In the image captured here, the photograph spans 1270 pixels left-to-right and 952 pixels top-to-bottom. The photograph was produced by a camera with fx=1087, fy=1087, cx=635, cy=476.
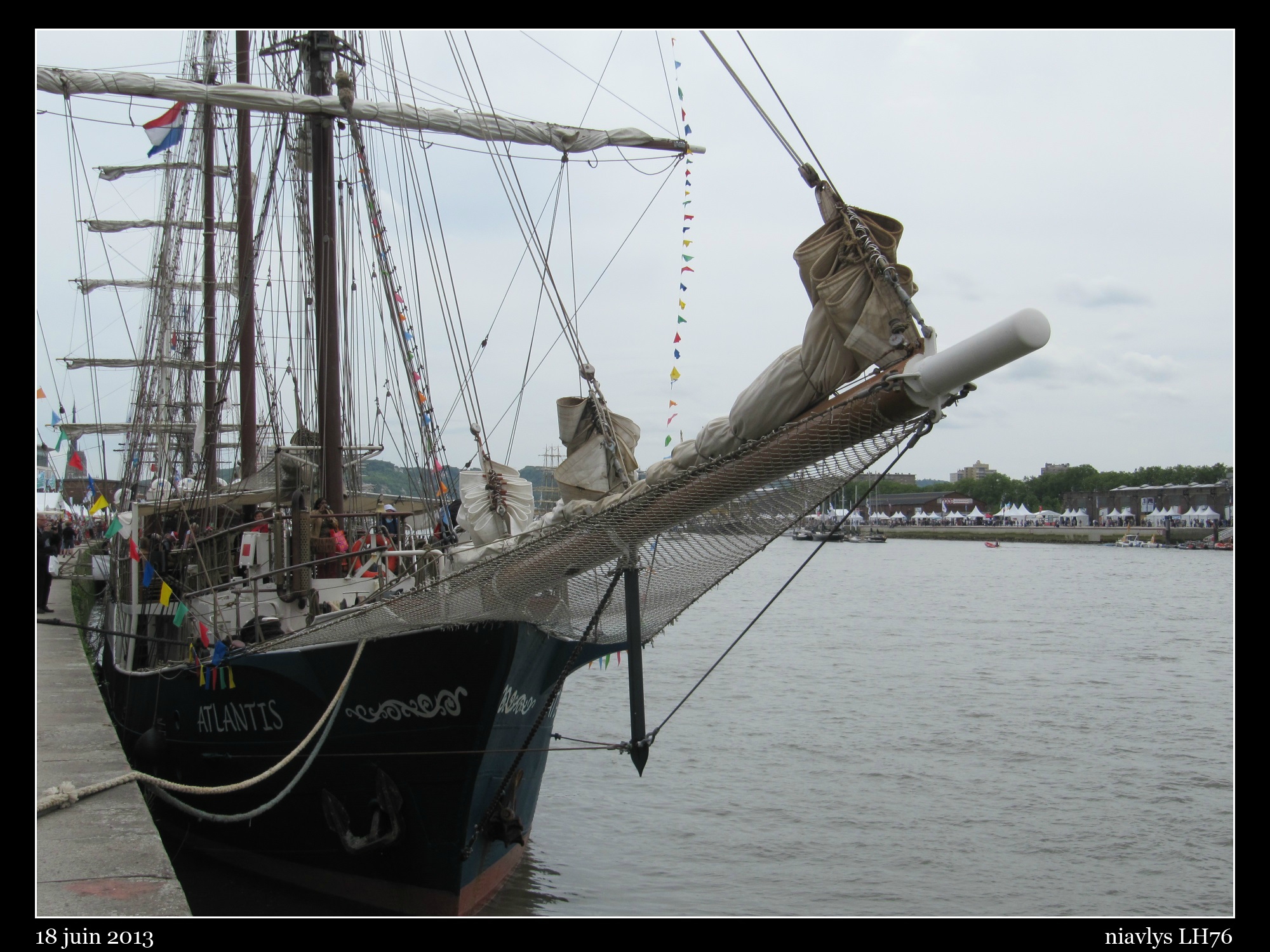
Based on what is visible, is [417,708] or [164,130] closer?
[417,708]

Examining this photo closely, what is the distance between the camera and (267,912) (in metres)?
10.3

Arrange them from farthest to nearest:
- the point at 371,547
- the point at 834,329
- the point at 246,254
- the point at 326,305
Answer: the point at 246,254 < the point at 326,305 < the point at 371,547 < the point at 834,329

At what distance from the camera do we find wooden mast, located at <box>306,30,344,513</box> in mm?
13062

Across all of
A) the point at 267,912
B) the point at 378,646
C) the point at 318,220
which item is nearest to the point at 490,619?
the point at 378,646

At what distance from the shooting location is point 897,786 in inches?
667

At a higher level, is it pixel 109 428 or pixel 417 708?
pixel 109 428

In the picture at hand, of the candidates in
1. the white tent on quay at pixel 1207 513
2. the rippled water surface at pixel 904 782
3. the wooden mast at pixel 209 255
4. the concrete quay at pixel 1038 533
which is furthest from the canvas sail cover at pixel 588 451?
the white tent on quay at pixel 1207 513

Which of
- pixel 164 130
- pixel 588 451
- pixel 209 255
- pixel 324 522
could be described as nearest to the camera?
pixel 588 451

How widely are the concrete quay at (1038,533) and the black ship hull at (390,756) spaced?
10862 centimetres

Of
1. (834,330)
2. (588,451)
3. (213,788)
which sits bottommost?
(213,788)

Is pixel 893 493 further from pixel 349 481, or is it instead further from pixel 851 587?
pixel 349 481

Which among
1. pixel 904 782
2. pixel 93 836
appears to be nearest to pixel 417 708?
pixel 93 836

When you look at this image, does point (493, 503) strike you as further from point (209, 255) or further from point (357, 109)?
point (209, 255)

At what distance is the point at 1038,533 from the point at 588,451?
124176 millimetres
